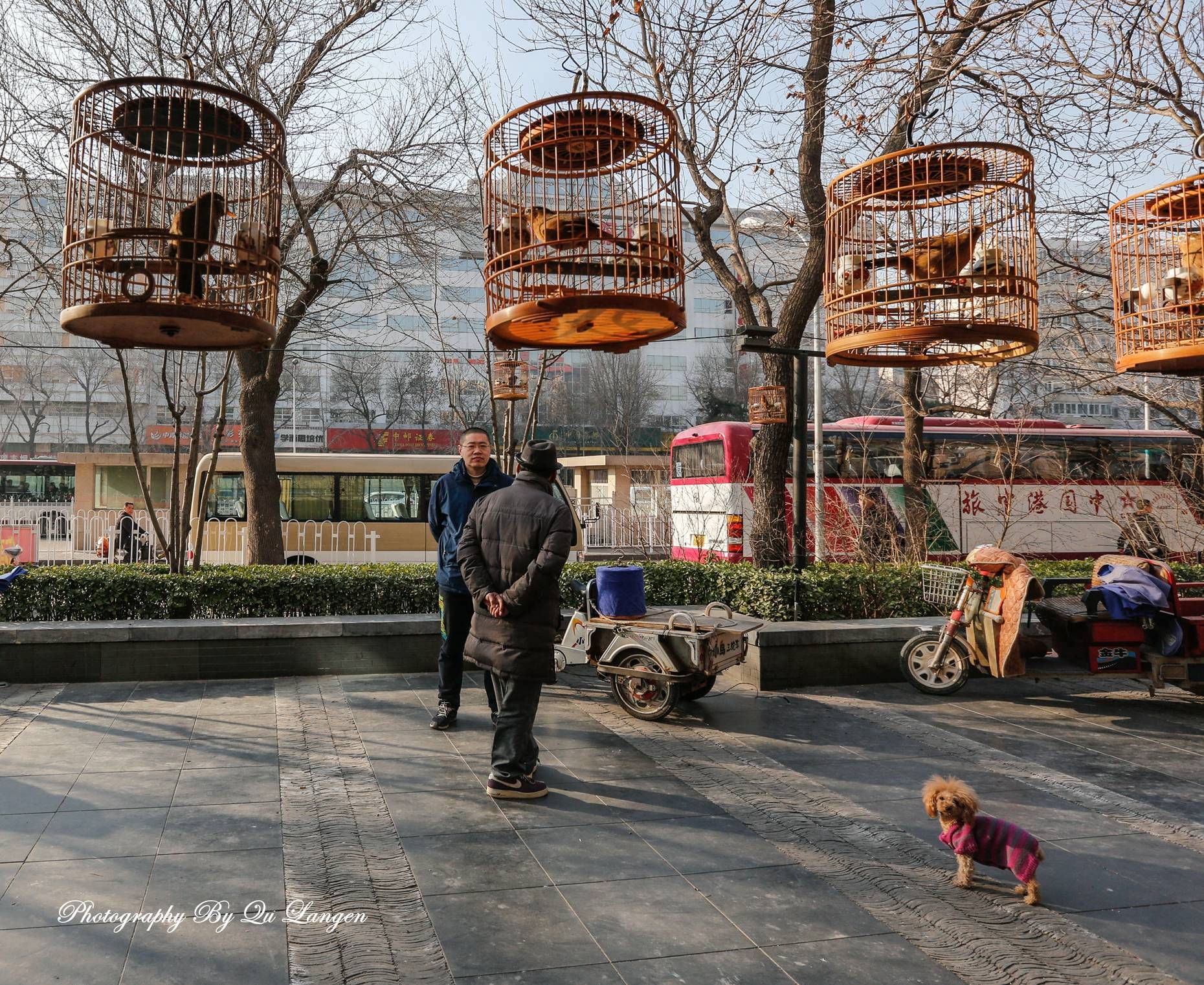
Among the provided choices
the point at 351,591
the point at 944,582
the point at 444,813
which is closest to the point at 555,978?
the point at 444,813

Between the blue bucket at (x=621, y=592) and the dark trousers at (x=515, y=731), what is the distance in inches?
88.1

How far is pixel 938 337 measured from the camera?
14.1ft

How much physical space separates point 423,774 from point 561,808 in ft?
3.36

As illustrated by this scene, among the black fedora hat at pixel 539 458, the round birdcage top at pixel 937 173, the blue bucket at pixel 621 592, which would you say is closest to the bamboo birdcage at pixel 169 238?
the black fedora hat at pixel 539 458

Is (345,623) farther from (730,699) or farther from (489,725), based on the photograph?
(730,699)

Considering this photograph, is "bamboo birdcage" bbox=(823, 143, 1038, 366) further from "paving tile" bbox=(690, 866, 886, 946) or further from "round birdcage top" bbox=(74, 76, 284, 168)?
"round birdcage top" bbox=(74, 76, 284, 168)

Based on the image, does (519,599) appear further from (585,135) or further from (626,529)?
(626,529)

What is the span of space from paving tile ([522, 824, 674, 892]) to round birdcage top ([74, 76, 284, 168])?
367 cm

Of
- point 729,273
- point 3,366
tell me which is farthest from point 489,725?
point 3,366

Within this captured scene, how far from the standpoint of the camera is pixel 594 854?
4.36m

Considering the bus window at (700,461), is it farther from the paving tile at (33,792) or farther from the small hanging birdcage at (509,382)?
the paving tile at (33,792)

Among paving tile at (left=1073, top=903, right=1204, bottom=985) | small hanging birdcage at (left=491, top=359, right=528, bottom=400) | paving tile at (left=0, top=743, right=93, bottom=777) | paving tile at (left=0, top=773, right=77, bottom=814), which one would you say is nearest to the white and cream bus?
small hanging birdcage at (left=491, top=359, right=528, bottom=400)

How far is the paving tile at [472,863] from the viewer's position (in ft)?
13.0

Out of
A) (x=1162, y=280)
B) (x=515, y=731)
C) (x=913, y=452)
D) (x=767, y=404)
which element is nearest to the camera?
(x=1162, y=280)
